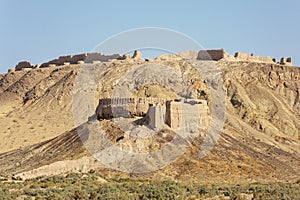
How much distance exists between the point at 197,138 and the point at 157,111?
4026 mm

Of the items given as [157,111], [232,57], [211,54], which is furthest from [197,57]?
[157,111]

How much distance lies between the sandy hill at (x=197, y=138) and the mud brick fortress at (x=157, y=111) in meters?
1.11

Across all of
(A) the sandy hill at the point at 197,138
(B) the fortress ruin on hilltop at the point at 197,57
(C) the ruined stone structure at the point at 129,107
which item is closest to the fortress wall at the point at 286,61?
(B) the fortress ruin on hilltop at the point at 197,57

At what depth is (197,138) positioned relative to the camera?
1925 inches

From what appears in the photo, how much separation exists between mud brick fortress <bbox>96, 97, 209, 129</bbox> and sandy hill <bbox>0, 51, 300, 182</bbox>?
3.64ft

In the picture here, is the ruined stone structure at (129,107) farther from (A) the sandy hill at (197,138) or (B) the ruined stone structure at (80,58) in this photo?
(B) the ruined stone structure at (80,58)

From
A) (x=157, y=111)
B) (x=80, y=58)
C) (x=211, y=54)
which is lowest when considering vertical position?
(x=157, y=111)

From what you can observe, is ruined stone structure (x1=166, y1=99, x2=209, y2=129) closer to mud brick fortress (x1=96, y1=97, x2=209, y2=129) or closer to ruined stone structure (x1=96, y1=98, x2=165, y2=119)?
mud brick fortress (x1=96, y1=97, x2=209, y2=129)

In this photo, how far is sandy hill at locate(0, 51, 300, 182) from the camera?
45.0 m

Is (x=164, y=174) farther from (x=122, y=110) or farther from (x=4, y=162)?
(x=4, y=162)

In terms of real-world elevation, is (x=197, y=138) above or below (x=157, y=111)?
below

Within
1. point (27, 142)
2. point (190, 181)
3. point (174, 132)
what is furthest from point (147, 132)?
point (27, 142)

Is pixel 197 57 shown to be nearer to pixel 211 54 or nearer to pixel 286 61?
pixel 211 54

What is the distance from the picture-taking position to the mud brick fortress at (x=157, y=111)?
47.0 meters
